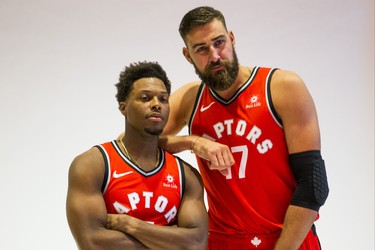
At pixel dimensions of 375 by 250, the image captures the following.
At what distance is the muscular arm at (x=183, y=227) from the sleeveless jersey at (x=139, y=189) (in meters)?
0.04

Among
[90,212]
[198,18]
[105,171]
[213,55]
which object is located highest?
[198,18]

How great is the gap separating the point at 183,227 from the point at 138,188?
8.1 inches

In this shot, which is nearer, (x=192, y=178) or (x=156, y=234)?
(x=156, y=234)

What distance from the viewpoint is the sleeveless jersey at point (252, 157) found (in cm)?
198

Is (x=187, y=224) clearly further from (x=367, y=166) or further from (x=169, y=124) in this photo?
(x=367, y=166)

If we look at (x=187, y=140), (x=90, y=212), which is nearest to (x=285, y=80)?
(x=187, y=140)

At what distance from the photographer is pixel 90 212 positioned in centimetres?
177

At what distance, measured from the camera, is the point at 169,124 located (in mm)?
2240

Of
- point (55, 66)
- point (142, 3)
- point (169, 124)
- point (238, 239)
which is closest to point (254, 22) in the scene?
point (142, 3)

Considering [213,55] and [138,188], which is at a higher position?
[213,55]

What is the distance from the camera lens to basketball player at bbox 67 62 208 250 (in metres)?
1.77

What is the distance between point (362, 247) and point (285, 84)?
6.77 ft

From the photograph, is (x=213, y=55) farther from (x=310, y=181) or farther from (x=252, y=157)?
(x=310, y=181)

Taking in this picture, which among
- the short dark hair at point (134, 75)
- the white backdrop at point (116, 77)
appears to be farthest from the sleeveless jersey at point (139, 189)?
the white backdrop at point (116, 77)
